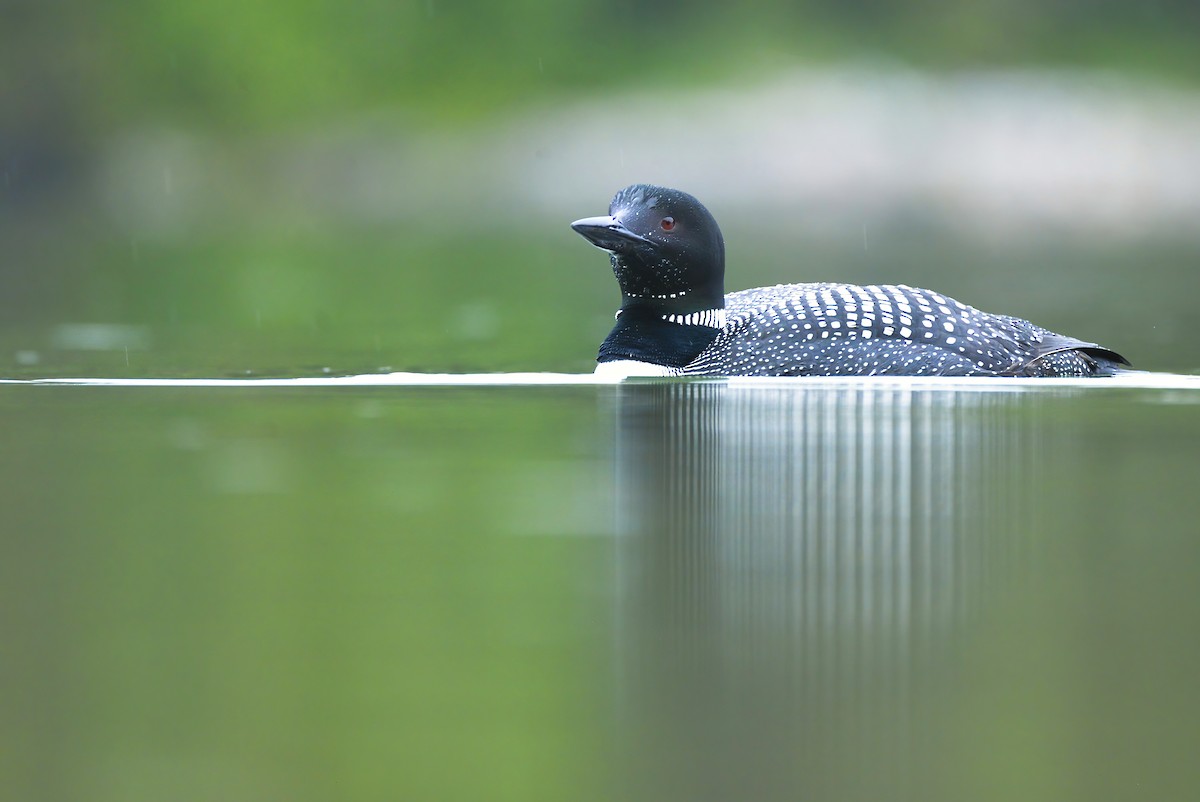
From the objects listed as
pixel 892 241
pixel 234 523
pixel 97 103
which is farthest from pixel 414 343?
pixel 97 103

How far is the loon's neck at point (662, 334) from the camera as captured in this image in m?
8.71

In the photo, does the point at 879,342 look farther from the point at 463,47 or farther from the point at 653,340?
the point at 463,47

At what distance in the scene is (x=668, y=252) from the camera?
8812mm

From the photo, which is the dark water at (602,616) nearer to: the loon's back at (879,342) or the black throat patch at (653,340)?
the loon's back at (879,342)

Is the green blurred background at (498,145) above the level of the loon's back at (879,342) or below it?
above

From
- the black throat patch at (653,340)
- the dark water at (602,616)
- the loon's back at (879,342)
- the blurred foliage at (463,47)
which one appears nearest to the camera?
the dark water at (602,616)

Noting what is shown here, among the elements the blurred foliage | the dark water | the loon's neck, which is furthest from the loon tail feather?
the blurred foliage

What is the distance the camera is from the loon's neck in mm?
8711

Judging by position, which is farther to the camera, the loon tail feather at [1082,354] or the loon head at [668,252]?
the loon head at [668,252]

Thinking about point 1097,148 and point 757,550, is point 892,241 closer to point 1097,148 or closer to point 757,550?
point 1097,148

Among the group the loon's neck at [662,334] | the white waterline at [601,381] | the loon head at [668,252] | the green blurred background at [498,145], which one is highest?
the green blurred background at [498,145]

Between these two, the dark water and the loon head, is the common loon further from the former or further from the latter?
the dark water

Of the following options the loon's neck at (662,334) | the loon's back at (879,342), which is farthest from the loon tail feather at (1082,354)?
the loon's neck at (662,334)

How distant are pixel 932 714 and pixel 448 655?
0.90 m
